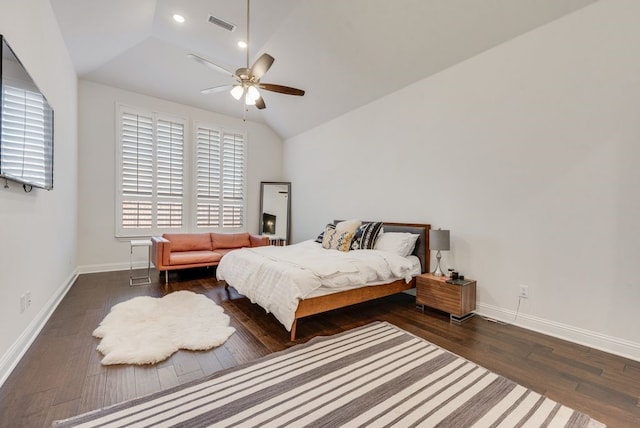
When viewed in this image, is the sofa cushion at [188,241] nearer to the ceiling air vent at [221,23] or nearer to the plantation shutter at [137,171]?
the plantation shutter at [137,171]

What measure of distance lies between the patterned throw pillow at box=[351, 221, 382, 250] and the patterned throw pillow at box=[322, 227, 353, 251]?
89 mm

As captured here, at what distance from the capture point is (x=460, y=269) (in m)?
3.43

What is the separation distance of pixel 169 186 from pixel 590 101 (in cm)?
623

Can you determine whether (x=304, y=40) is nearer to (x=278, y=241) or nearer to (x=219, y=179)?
(x=219, y=179)

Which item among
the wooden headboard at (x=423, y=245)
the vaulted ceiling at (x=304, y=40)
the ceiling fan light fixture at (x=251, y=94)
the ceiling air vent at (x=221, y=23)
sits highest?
the ceiling air vent at (x=221, y=23)

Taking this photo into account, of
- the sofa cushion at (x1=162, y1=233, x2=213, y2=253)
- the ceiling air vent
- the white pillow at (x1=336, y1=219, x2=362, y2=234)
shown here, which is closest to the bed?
the white pillow at (x1=336, y1=219, x2=362, y2=234)

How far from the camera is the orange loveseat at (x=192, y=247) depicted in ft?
14.2

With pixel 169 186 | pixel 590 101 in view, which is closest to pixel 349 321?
pixel 590 101

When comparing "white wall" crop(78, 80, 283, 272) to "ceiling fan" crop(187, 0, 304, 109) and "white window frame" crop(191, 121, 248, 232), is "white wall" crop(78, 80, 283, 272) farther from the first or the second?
"ceiling fan" crop(187, 0, 304, 109)

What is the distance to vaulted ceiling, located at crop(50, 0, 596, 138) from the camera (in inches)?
117

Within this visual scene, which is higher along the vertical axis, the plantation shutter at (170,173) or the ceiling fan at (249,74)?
the ceiling fan at (249,74)

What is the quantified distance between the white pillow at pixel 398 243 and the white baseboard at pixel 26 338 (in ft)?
11.6

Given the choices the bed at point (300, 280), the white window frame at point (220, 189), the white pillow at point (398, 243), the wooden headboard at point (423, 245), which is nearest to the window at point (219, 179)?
the white window frame at point (220, 189)

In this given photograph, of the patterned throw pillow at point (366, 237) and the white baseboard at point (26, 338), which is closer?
the white baseboard at point (26, 338)
